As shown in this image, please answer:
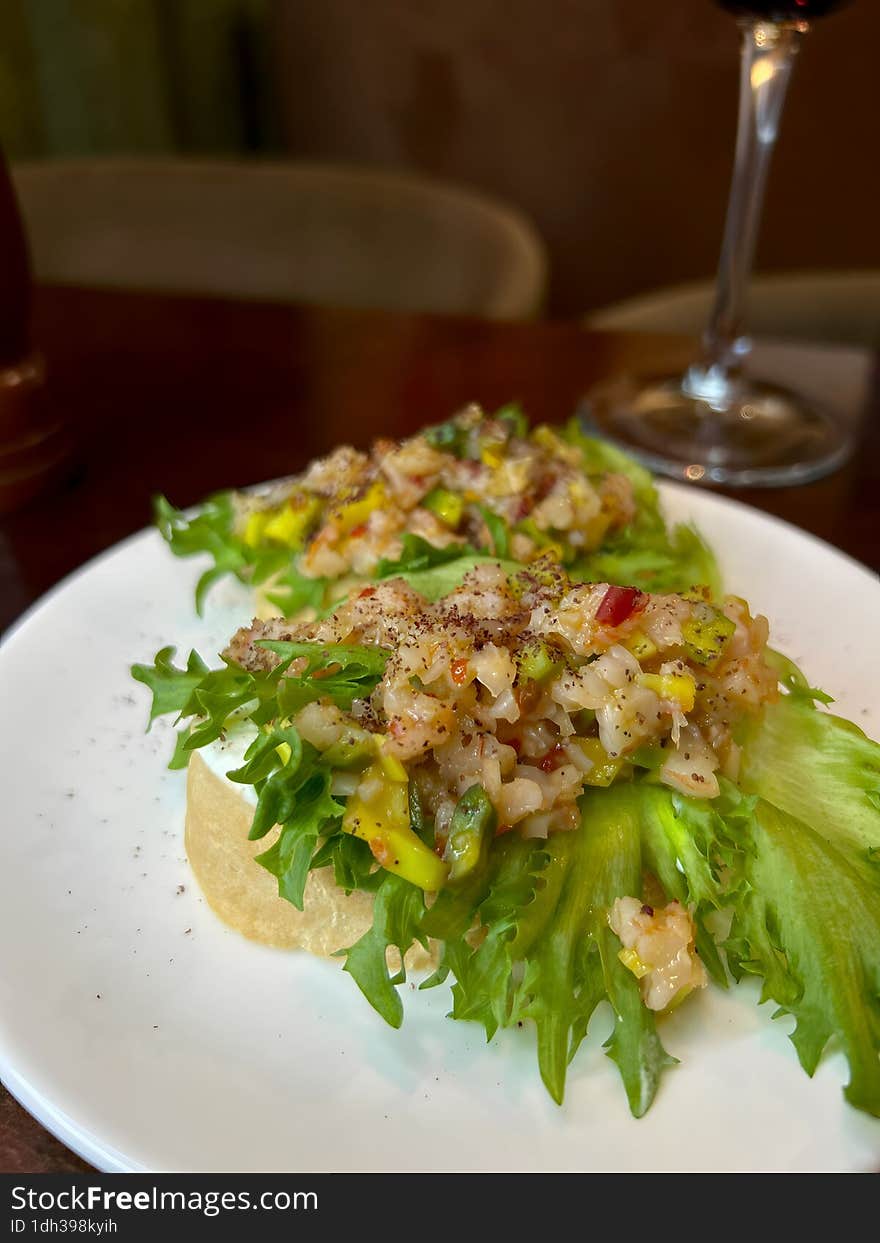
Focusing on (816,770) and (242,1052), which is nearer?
(242,1052)

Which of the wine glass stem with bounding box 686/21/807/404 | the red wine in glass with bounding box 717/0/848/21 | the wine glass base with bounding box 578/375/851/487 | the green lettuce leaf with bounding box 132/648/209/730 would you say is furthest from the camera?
the wine glass base with bounding box 578/375/851/487

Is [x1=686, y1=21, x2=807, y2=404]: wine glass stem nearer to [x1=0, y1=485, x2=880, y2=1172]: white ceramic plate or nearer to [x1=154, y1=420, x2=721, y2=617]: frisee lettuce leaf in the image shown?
[x1=154, y1=420, x2=721, y2=617]: frisee lettuce leaf

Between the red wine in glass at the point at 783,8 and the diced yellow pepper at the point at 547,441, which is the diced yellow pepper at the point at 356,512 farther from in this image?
the red wine in glass at the point at 783,8

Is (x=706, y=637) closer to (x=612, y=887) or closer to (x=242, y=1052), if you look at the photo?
(x=612, y=887)

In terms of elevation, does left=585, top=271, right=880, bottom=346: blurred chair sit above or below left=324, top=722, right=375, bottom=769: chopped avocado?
below

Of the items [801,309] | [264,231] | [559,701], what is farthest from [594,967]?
[264,231]

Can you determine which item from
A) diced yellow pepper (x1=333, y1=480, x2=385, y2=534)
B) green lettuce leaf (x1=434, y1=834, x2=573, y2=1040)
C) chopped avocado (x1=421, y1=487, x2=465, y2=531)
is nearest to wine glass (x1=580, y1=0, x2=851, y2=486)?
chopped avocado (x1=421, y1=487, x2=465, y2=531)

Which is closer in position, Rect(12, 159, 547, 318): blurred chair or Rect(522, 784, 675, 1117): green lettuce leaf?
Rect(522, 784, 675, 1117): green lettuce leaf

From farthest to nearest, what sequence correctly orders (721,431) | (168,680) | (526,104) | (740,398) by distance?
(526,104) < (740,398) < (721,431) < (168,680)
